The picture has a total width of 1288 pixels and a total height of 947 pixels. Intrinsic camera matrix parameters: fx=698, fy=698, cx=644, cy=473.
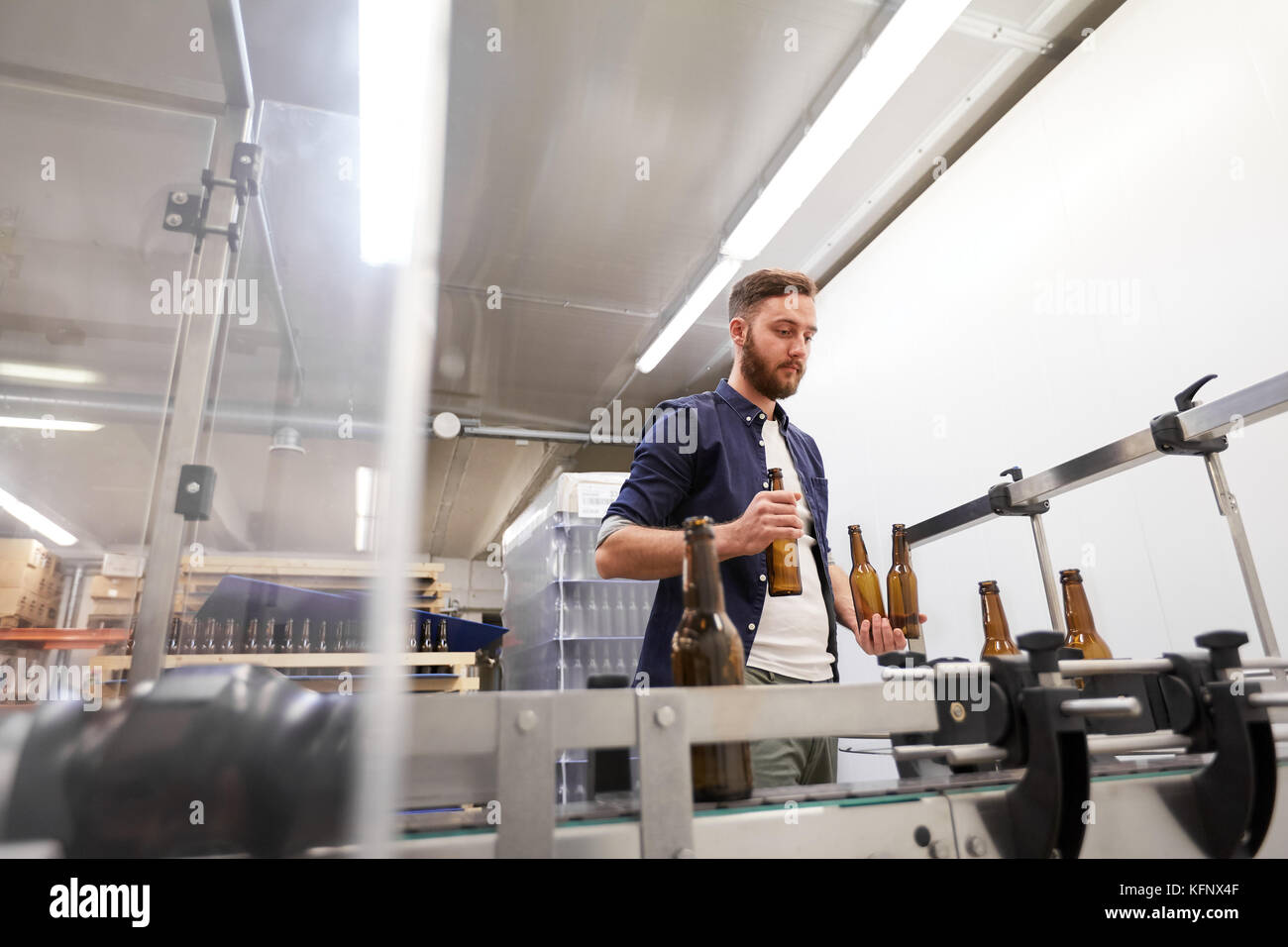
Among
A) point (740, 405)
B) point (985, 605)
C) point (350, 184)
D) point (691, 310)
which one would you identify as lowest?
point (985, 605)

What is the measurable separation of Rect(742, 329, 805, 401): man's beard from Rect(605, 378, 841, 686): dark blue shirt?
5 centimetres

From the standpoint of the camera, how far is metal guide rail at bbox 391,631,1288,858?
0.50m

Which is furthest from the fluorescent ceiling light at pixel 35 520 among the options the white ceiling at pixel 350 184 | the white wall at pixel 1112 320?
the white wall at pixel 1112 320

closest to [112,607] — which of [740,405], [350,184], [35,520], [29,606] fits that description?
[29,606]

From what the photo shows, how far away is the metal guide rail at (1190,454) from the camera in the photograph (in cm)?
107

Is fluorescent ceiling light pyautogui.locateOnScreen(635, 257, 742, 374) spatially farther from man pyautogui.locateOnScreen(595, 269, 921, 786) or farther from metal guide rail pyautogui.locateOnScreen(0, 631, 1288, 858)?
metal guide rail pyautogui.locateOnScreen(0, 631, 1288, 858)

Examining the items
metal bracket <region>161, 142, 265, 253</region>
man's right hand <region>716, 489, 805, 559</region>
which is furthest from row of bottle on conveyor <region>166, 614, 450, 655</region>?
man's right hand <region>716, 489, 805, 559</region>

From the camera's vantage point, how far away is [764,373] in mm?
1592

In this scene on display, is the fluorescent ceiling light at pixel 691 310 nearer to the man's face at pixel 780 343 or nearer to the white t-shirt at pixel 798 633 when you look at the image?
the man's face at pixel 780 343

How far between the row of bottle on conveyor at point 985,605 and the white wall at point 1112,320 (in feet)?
1.64

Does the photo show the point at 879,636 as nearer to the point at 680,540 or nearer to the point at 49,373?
the point at 680,540

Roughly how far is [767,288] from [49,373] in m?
1.85

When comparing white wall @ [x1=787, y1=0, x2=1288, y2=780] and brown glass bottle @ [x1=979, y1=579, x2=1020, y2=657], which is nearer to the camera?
brown glass bottle @ [x1=979, y1=579, x2=1020, y2=657]
